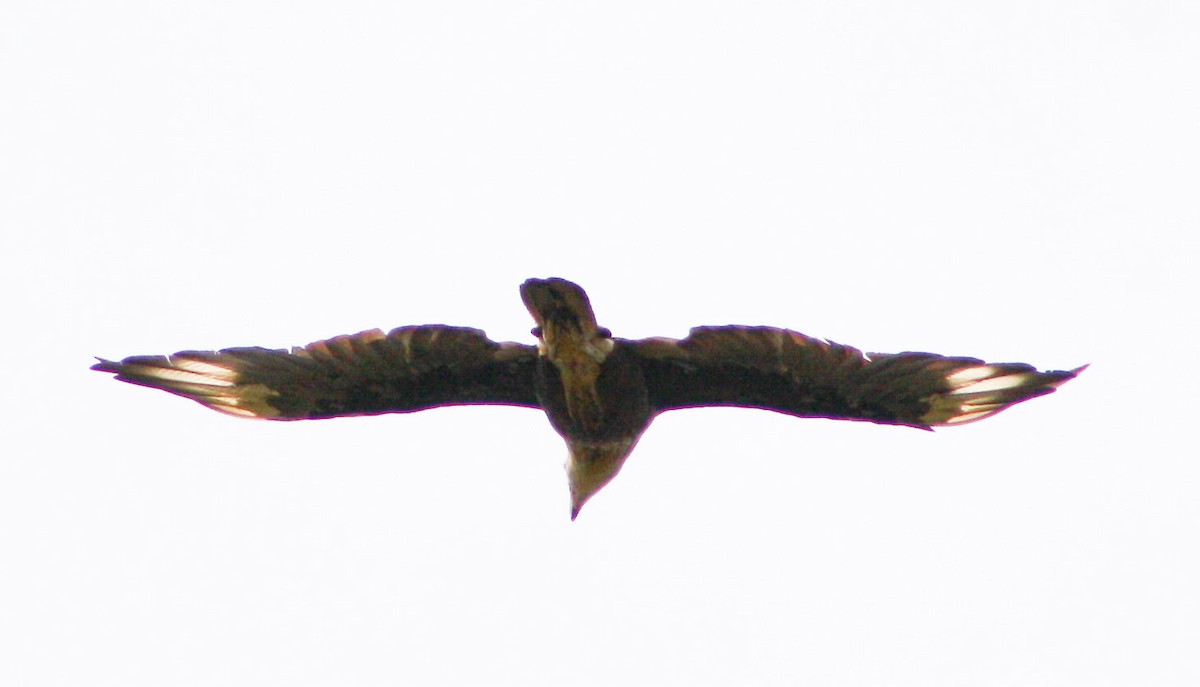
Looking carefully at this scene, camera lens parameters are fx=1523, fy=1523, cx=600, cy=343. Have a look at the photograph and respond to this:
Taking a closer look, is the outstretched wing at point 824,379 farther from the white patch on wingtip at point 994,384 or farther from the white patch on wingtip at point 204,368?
the white patch on wingtip at point 204,368

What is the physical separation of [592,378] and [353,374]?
121cm

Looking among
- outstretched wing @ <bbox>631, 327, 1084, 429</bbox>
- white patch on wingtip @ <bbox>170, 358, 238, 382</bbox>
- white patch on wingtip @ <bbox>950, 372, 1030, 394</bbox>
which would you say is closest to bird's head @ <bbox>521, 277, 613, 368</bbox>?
outstretched wing @ <bbox>631, 327, 1084, 429</bbox>

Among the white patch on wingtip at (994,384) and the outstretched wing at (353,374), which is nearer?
the outstretched wing at (353,374)

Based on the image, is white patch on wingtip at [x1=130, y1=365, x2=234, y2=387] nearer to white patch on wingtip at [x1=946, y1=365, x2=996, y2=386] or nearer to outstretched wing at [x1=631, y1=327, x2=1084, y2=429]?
outstretched wing at [x1=631, y1=327, x2=1084, y2=429]

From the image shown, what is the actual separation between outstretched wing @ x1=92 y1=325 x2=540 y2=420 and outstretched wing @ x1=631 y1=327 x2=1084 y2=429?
76 centimetres

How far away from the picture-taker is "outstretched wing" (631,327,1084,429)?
24.2ft

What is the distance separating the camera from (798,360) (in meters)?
7.40

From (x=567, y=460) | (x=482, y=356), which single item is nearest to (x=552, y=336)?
(x=482, y=356)

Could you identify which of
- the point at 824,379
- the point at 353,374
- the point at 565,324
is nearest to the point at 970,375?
the point at 824,379

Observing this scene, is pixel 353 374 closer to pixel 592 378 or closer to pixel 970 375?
pixel 592 378

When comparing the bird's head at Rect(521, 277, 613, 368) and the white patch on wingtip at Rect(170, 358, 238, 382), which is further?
the white patch on wingtip at Rect(170, 358, 238, 382)

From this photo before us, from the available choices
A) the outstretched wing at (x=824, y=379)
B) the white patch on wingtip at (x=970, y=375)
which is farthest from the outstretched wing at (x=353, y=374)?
the white patch on wingtip at (x=970, y=375)

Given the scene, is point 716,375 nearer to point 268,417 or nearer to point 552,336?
point 552,336

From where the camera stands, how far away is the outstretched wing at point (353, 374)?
749cm
